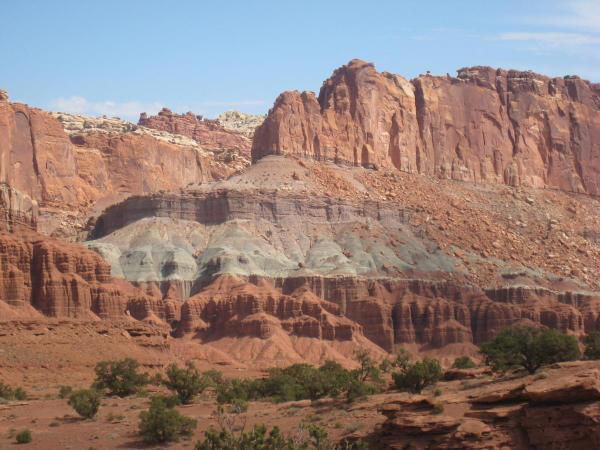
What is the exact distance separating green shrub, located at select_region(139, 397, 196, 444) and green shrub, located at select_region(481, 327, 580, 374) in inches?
680

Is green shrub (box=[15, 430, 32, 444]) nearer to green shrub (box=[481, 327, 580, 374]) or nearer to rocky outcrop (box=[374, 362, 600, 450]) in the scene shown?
rocky outcrop (box=[374, 362, 600, 450])

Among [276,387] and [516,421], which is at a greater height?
[276,387]

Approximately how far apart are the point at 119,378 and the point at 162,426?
24891 mm

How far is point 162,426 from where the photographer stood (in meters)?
63.0

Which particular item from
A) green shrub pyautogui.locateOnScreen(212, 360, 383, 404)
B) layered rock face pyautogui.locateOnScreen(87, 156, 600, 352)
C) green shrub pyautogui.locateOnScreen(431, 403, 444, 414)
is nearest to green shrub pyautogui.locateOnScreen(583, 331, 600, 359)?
green shrub pyautogui.locateOnScreen(212, 360, 383, 404)

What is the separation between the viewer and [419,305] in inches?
5915

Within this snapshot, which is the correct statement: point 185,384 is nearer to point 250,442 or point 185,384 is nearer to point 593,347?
point 593,347

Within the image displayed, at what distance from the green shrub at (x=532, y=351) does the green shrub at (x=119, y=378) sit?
74.7 ft

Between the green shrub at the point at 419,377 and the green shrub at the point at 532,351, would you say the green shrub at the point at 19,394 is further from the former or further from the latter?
the green shrub at the point at 532,351

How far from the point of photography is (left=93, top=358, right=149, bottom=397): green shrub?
85.9 meters

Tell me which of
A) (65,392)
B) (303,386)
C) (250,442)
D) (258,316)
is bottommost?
(250,442)

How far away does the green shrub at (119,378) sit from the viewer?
85.9 metres

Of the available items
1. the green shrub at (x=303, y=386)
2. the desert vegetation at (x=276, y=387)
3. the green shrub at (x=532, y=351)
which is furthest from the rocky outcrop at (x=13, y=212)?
the green shrub at (x=532, y=351)

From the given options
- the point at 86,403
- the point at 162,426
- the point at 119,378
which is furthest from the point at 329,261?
the point at 162,426
